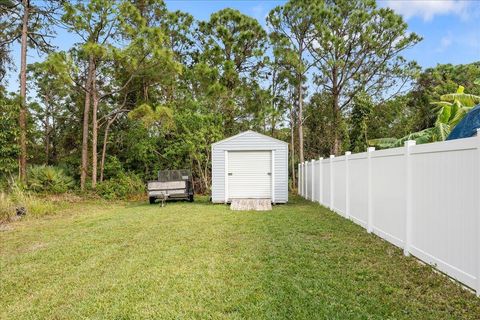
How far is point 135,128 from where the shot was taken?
17.5m

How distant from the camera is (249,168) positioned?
13.0 metres

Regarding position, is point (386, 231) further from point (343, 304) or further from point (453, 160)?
point (343, 304)

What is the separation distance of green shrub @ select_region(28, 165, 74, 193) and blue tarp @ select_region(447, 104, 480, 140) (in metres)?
13.0

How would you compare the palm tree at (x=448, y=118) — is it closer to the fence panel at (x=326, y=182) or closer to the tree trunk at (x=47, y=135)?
the fence panel at (x=326, y=182)

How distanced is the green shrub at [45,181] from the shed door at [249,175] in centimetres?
644

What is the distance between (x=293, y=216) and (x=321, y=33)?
1252 cm

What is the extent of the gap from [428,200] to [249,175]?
895 cm

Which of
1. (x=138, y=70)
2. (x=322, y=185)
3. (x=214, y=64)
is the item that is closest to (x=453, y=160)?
(x=322, y=185)

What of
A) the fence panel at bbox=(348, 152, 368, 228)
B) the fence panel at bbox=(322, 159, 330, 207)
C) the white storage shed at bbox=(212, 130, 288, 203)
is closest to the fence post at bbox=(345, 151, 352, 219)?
the fence panel at bbox=(348, 152, 368, 228)

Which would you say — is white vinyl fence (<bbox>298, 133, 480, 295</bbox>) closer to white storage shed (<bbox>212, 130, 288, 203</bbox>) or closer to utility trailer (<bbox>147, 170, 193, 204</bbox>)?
white storage shed (<bbox>212, 130, 288, 203</bbox>)

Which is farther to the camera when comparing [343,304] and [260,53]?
[260,53]

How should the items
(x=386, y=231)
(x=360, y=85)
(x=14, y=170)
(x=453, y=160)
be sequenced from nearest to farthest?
(x=453, y=160) → (x=386, y=231) → (x=14, y=170) → (x=360, y=85)

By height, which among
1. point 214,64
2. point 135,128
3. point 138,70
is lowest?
point 135,128

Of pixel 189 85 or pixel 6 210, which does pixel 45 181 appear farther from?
pixel 189 85
